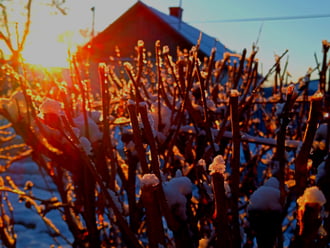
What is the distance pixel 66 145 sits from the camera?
1.51 meters

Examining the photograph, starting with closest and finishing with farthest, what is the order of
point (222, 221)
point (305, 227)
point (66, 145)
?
point (305, 227) → point (222, 221) → point (66, 145)

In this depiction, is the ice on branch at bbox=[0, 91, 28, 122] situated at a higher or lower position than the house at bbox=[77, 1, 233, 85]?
lower

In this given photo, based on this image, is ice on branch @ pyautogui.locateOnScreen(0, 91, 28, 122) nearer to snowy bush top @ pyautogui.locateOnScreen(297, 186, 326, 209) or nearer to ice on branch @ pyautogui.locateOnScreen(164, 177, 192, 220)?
ice on branch @ pyautogui.locateOnScreen(164, 177, 192, 220)

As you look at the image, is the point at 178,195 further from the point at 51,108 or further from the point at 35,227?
the point at 35,227

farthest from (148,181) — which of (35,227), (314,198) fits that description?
(35,227)

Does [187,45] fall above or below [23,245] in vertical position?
above

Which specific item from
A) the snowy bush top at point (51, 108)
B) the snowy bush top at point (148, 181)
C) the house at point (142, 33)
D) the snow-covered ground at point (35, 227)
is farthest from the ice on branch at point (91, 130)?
the house at point (142, 33)

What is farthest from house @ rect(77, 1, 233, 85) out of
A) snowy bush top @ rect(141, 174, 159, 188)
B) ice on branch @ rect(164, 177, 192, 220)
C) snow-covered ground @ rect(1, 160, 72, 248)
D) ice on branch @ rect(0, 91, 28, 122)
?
snowy bush top @ rect(141, 174, 159, 188)

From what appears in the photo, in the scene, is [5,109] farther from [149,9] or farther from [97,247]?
[149,9]

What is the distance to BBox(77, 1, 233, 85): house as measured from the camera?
18.2 meters

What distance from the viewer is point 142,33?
19.3 metres

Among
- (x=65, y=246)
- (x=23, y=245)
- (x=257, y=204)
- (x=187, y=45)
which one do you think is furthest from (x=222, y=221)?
(x=187, y=45)

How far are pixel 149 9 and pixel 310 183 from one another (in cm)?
1874

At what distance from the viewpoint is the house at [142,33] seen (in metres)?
18.2
